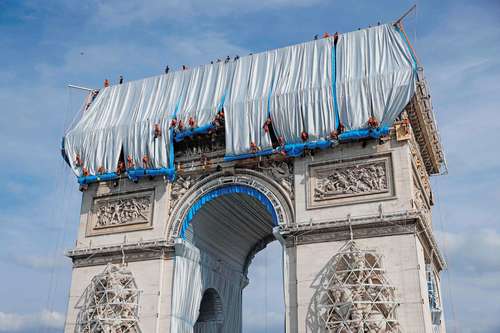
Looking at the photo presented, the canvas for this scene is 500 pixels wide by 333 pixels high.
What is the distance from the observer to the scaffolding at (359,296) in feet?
60.4

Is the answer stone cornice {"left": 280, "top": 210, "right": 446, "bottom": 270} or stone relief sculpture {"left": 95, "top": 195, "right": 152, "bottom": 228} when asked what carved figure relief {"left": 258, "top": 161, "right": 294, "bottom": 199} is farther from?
stone relief sculpture {"left": 95, "top": 195, "right": 152, "bottom": 228}

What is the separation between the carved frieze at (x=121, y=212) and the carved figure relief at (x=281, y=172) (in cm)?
488

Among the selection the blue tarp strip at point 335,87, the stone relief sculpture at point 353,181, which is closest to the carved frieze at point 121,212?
the stone relief sculpture at point 353,181

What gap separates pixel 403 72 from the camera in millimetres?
21188

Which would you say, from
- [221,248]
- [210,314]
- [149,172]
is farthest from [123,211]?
[210,314]

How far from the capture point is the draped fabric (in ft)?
70.7

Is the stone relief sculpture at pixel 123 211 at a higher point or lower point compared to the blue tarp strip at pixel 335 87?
lower

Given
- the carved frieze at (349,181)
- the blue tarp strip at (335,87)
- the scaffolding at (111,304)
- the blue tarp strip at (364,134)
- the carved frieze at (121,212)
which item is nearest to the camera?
the carved frieze at (349,181)

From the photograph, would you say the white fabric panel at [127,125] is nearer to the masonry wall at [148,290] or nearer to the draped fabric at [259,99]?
the draped fabric at [259,99]

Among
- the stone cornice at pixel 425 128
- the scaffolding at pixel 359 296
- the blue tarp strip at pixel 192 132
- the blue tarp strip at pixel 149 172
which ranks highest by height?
the stone cornice at pixel 425 128

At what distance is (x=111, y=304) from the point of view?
2166 cm

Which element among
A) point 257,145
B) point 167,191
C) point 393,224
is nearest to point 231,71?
point 257,145

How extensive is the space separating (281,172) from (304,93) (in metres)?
3.07

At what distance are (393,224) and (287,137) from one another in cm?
513
